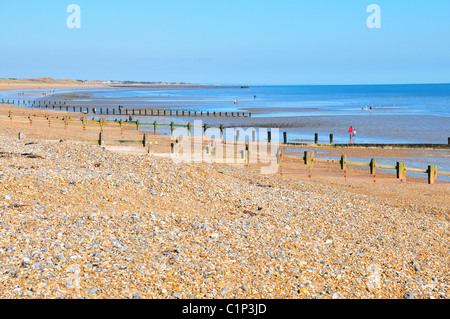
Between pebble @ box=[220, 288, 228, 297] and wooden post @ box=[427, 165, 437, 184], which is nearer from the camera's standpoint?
pebble @ box=[220, 288, 228, 297]

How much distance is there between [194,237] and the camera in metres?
10.9

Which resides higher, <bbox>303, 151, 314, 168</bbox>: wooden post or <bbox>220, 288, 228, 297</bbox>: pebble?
<bbox>303, 151, 314, 168</bbox>: wooden post

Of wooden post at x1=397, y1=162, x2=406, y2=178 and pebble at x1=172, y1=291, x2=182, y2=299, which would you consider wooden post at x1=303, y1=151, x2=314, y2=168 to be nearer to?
wooden post at x1=397, y1=162, x2=406, y2=178

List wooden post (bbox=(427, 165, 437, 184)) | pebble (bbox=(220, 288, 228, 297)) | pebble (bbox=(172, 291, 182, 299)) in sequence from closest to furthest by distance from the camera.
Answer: pebble (bbox=(172, 291, 182, 299)) < pebble (bbox=(220, 288, 228, 297)) < wooden post (bbox=(427, 165, 437, 184))

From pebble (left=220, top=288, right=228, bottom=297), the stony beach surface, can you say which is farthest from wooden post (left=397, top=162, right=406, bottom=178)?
pebble (left=220, top=288, right=228, bottom=297)

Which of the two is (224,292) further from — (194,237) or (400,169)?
(400,169)

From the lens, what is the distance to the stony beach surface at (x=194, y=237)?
27.8 feet

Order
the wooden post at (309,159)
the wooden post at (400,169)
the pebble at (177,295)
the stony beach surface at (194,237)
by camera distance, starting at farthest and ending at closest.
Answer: the wooden post at (309,159), the wooden post at (400,169), the stony beach surface at (194,237), the pebble at (177,295)

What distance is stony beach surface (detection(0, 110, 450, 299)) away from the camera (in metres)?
8.48

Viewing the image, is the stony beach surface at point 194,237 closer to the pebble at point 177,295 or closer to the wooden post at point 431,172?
the pebble at point 177,295

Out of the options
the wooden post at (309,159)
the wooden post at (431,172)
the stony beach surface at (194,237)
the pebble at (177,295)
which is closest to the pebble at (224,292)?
the stony beach surface at (194,237)

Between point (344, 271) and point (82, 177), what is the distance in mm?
8615

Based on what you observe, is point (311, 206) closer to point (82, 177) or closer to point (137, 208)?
point (137, 208)

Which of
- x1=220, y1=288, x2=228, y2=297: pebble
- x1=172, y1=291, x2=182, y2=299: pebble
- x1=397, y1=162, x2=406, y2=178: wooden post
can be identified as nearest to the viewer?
x1=172, y1=291, x2=182, y2=299: pebble
